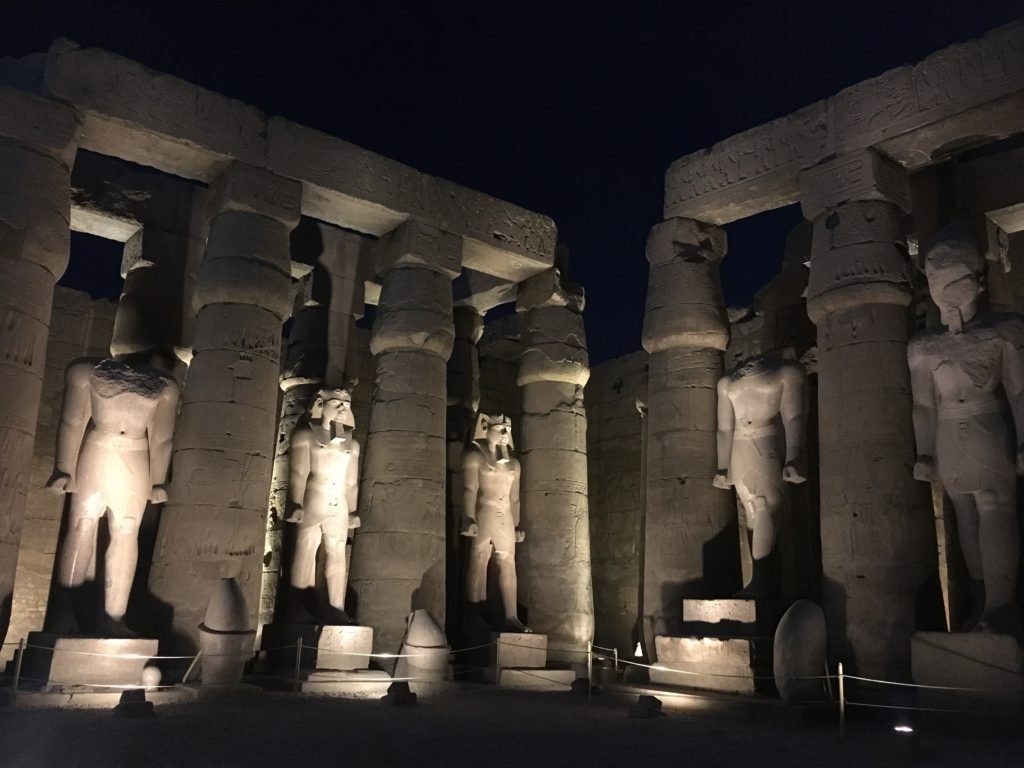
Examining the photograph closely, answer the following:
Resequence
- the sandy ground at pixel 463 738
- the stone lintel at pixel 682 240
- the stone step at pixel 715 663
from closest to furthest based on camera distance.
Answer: the sandy ground at pixel 463 738, the stone step at pixel 715 663, the stone lintel at pixel 682 240

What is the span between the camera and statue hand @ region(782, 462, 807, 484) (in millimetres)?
9125

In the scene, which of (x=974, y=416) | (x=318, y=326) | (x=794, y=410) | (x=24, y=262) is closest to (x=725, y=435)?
(x=794, y=410)

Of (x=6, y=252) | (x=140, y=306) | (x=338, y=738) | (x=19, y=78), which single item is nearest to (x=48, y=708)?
(x=338, y=738)

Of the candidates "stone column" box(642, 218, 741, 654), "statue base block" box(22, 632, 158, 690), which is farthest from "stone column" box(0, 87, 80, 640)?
"stone column" box(642, 218, 741, 654)

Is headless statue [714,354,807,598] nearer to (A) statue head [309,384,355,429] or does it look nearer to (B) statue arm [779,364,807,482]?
(B) statue arm [779,364,807,482]

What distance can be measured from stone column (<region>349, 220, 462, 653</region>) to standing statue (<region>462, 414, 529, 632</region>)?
0.41 meters

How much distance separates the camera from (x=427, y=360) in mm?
11664

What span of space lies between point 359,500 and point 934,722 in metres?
6.76

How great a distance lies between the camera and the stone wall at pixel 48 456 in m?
12.5

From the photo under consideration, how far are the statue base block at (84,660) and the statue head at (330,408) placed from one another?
3059mm

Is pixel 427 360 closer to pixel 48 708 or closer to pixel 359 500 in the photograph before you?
pixel 359 500

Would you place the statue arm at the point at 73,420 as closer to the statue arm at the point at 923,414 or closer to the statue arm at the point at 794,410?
the statue arm at the point at 794,410

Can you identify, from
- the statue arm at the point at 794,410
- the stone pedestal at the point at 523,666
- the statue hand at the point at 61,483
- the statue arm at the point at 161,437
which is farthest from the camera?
the stone pedestal at the point at 523,666

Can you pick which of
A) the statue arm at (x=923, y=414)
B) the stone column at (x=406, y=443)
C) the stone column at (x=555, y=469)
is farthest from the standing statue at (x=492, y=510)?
the statue arm at (x=923, y=414)
